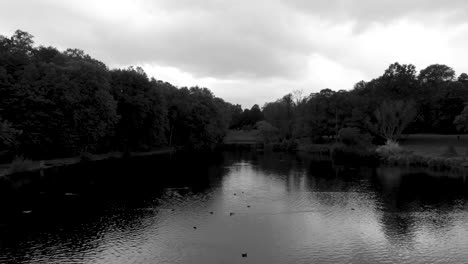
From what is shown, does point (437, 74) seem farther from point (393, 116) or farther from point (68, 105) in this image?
point (68, 105)

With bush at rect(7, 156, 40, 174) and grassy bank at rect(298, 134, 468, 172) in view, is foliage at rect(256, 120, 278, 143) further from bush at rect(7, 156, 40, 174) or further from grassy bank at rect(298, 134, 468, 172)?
bush at rect(7, 156, 40, 174)

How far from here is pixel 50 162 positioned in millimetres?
67938

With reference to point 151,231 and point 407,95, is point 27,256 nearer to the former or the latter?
point 151,231

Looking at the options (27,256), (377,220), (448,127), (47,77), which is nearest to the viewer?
(27,256)

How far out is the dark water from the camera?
25484mm

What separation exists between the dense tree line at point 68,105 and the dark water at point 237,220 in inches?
468

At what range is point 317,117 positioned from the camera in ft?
347

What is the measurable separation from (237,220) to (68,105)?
47.0 meters

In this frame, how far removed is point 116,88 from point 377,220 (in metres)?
70.4

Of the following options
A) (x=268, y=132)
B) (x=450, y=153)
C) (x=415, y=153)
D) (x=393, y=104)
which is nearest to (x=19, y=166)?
(x=415, y=153)

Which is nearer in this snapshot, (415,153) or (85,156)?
(415,153)

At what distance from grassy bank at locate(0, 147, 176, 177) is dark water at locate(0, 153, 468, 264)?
5.73 metres

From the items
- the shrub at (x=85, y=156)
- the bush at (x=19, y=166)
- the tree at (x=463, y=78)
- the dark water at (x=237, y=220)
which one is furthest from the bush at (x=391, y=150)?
the bush at (x=19, y=166)

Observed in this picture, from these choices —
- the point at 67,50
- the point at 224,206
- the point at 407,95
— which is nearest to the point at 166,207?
the point at 224,206
